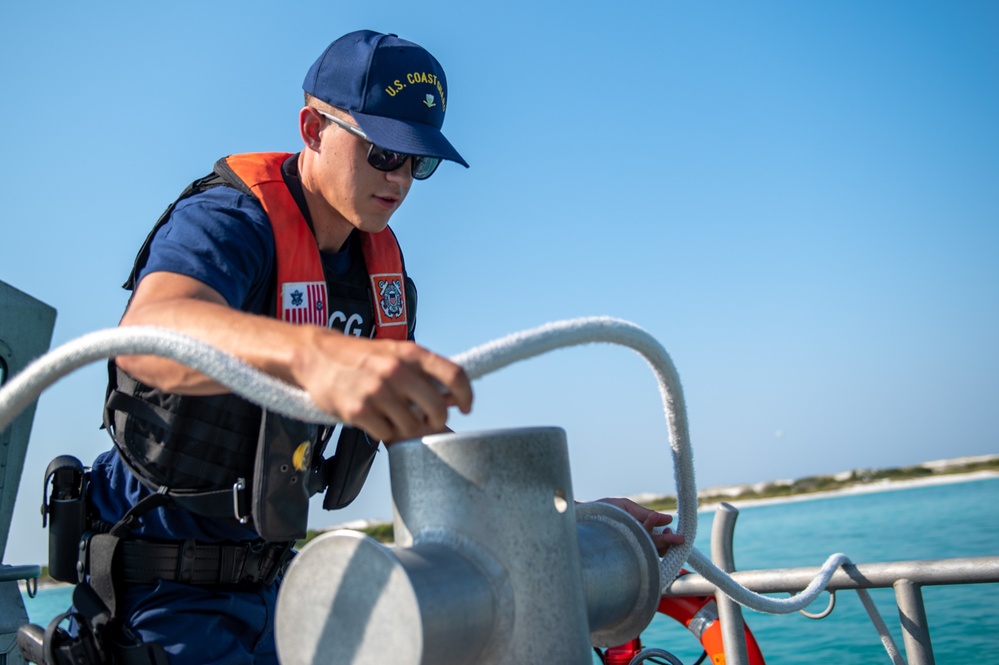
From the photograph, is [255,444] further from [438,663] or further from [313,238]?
[438,663]

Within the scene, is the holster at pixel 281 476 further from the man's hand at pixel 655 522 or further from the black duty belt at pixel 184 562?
the man's hand at pixel 655 522

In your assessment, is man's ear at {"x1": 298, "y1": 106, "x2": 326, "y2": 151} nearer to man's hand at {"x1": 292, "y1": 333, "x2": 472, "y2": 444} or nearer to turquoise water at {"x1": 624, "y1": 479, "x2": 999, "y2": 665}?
man's hand at {"x1": 292, "y1": 333, "x2": 472, "y2": 444}

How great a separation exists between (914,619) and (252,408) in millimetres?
1790

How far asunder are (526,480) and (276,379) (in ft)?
0.89

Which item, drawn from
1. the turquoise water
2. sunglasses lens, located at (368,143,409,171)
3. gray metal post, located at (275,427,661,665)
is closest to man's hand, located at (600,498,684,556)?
gray metal post, located at (275,427,661,665)

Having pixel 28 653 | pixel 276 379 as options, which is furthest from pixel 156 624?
pixel 276 379

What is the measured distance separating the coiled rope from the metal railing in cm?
120

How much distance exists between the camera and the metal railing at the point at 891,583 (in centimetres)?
225

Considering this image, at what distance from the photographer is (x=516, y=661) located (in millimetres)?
913

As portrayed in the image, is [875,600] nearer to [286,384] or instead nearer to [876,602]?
[876,602]

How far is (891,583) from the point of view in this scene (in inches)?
96.3

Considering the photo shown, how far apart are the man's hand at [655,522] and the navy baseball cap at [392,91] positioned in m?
0.77

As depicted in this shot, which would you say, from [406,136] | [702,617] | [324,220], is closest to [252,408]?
[324,220]

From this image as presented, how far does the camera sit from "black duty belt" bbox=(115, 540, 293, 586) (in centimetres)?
178
